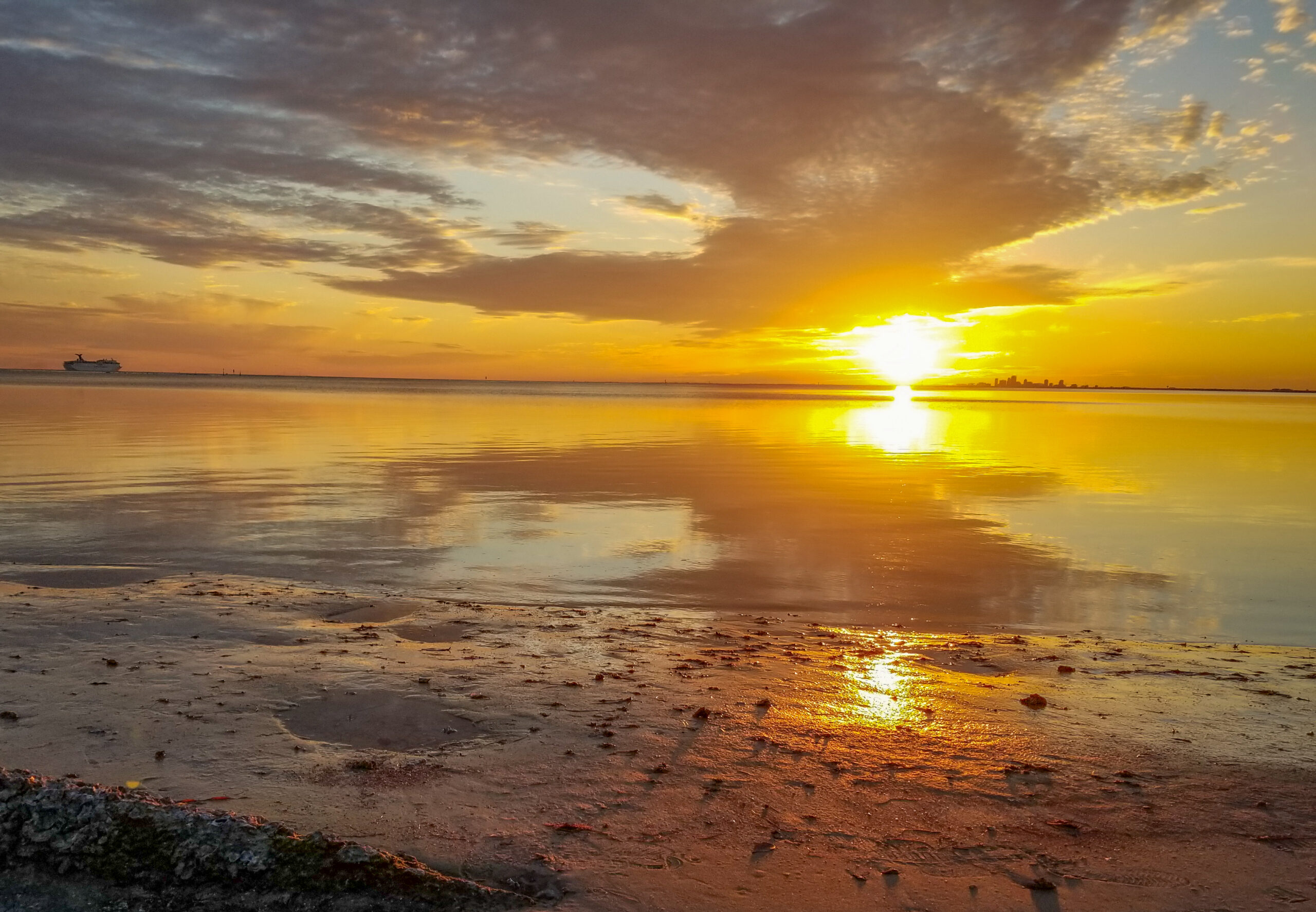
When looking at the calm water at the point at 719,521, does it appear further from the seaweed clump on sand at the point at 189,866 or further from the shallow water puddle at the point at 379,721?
the seaweed clump on sand at the point at 189,866

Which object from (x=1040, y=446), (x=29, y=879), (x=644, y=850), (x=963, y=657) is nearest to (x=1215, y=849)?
(x=644, y=850)

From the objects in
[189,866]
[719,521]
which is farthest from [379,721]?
[719,521]

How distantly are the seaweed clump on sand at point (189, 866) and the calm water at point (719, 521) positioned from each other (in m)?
7.37

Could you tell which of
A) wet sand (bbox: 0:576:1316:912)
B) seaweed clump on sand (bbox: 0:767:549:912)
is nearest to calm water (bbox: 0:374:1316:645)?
wet sand (bbox: 0:576:1316:912)

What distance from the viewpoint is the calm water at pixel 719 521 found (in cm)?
1261

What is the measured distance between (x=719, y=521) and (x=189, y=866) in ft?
48.8

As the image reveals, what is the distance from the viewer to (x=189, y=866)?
14.0 ft

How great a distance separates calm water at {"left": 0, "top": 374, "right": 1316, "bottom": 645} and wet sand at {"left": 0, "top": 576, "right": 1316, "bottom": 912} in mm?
2508

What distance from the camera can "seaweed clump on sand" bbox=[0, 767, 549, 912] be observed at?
4.14m

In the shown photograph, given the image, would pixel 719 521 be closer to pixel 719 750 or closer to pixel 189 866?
pixel 719 750

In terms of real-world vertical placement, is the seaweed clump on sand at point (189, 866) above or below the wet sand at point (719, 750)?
above

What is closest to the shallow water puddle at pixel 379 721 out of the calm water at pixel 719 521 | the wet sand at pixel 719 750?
the wet sand at pixel 719 750

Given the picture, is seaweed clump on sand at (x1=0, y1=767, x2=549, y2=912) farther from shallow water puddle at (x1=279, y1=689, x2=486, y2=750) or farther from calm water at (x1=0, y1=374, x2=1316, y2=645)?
calm water at (x1=0, y1=374, x2=1316, y2=645)

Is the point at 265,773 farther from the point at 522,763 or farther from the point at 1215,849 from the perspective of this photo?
the point at 1215,849
